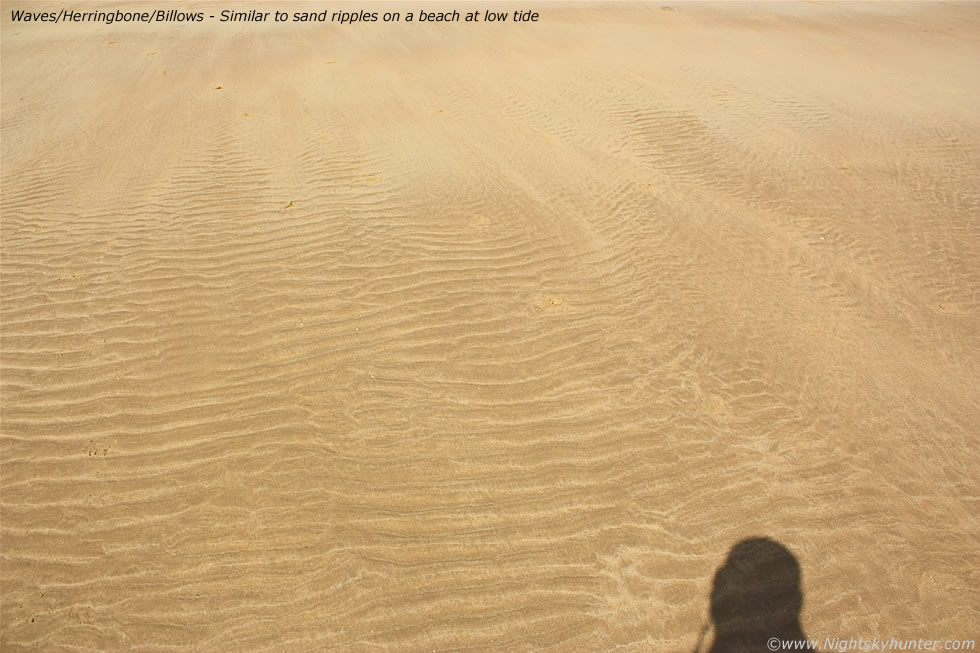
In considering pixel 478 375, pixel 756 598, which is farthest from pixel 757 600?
pixel 478 375

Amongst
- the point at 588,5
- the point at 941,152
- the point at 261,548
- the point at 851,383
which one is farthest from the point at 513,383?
the point at 588,5

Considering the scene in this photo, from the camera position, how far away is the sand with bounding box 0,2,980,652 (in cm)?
337

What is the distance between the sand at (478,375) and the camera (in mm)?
3373

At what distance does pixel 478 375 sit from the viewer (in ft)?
15.2

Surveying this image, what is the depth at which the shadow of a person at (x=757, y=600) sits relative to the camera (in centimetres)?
316

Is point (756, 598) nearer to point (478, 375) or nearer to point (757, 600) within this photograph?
point (757, 600)

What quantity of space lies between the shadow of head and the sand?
0.19ft

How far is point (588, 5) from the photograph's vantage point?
52.9 ft

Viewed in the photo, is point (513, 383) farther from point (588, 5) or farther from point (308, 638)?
→ point (588, 5)

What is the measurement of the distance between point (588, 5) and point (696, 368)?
14.6 m

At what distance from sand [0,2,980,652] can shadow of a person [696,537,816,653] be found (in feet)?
0.20

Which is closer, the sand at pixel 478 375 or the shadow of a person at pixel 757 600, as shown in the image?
the shadow of a person at pixel 757 600

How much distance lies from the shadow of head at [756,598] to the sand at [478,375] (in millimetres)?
57

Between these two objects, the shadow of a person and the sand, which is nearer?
the shadow of a person
